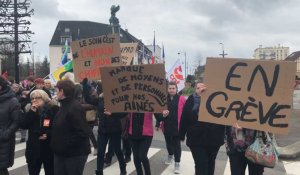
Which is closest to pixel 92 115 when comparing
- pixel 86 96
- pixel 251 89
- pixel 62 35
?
pixel 86 96

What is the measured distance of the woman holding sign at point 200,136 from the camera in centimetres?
595

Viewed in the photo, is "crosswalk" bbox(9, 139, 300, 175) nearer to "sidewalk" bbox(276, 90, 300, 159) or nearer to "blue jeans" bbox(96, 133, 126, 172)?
"sidewalk" bbox(276, 90, 300, 159)

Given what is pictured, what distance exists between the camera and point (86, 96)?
A: 25.4 feet

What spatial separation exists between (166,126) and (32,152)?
3.32 metres

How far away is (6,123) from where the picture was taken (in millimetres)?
5812

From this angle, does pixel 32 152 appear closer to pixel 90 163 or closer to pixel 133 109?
pixel 133 109

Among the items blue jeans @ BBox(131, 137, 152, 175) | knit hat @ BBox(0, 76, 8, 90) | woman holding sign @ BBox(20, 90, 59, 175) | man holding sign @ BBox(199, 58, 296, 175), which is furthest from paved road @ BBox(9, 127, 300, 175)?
man holding sign @ BBox(199, 58, 296, 175)

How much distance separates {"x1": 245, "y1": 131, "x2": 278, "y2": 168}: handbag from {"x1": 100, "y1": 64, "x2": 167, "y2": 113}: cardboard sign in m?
1.70

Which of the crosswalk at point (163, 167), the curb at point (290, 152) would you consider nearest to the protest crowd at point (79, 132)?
the crosswalk at point (163, 167)

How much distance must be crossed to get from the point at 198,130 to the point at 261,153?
3.98 feet

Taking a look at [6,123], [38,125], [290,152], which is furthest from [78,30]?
[38,125]

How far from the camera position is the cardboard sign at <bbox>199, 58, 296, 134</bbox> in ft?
16.2

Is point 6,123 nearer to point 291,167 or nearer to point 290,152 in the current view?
point 291,167

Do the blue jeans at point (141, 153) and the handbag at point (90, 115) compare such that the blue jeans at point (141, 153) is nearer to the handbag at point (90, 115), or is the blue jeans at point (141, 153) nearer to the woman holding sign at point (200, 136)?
the woman holding sign at point (200, 136)
